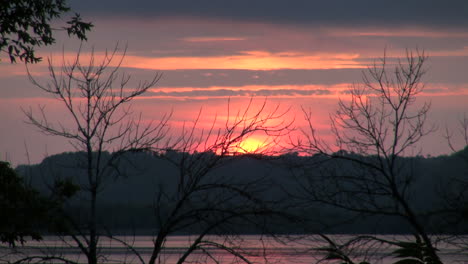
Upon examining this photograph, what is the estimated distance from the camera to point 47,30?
43.6 ft

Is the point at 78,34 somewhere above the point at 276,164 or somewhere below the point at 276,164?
above

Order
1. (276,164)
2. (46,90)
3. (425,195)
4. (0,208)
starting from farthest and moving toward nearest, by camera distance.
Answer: (425,195), (0,208), (46,90), (276,164)

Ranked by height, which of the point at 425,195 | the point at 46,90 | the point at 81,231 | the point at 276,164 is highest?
the point at 425,195

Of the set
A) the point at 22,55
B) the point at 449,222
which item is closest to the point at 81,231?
the point at 22,55

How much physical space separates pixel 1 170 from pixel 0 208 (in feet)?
4.33

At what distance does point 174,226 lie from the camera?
31.9 ft

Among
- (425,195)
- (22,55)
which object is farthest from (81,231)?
(425,195)

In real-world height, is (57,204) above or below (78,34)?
below

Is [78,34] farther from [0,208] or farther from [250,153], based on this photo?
[250,153]

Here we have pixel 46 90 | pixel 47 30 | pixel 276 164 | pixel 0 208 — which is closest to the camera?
pixel 276 164

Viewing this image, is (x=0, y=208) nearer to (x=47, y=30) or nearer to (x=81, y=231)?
(x=81, y=231)

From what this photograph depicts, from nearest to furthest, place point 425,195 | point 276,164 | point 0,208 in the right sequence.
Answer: point 276,164 < point 0,208 < point 425,195

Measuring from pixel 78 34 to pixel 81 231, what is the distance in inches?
203

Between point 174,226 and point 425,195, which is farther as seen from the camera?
point 425,195
